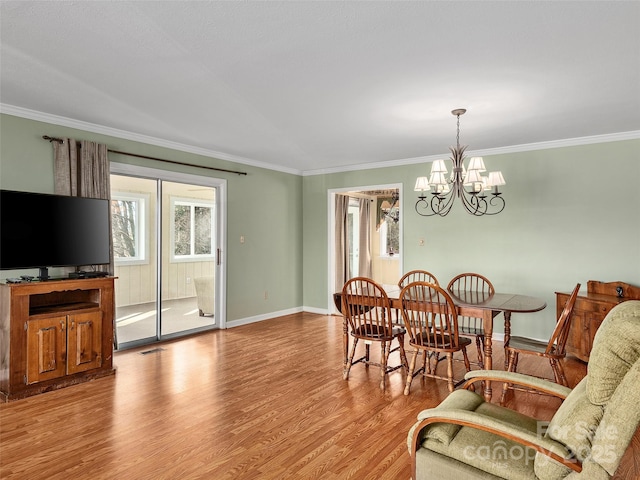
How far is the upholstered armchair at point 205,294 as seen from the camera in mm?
5818

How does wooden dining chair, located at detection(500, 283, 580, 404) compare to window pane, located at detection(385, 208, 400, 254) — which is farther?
window pane, located at detection(385, 208, 400, 254)

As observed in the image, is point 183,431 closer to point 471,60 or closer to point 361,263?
point 471,60

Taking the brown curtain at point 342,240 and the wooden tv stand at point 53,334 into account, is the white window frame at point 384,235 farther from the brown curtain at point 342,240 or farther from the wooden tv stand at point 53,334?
the wooden tv stand at point 53,334

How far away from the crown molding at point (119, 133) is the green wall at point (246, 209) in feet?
0.16

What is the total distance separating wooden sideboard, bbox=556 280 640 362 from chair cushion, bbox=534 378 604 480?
3139mm

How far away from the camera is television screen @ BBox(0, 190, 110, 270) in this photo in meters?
3.54

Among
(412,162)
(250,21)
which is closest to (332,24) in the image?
(250,21)

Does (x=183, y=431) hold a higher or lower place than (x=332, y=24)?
lower

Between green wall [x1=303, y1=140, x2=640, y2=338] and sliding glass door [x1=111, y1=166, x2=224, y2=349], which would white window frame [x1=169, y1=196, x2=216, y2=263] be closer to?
sliding glass door [x1=111, y1=166, x2=224, y2=349]

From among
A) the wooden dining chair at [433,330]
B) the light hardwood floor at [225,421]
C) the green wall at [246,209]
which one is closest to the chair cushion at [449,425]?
the light hardwood floor at [225,421]

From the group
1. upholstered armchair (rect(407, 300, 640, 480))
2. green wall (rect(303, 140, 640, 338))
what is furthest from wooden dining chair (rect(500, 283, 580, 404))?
green wall (rect(303, 140, 640, 338))

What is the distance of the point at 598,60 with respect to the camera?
2885mm

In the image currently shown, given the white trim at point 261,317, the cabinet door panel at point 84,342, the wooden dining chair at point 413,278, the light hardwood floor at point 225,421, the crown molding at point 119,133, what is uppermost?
the crown molding at point 119,133

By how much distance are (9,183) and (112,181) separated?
1.05 m
